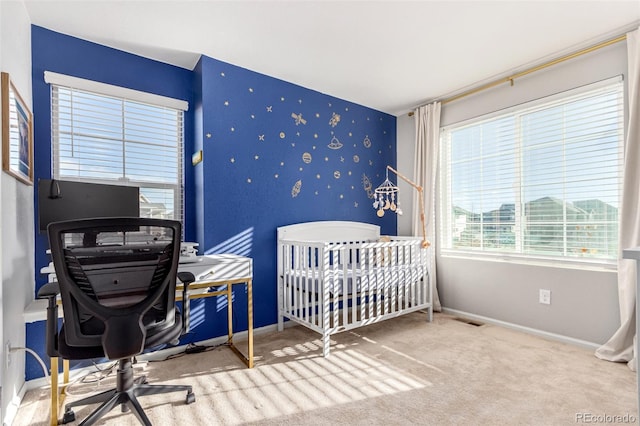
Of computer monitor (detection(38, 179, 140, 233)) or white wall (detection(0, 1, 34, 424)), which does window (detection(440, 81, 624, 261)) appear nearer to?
computer monitor (detection(38, 179, 140, 233))

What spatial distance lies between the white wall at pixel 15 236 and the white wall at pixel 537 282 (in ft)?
10.8

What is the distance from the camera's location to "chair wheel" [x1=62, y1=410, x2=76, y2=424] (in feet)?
4.98

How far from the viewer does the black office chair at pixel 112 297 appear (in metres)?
1.28

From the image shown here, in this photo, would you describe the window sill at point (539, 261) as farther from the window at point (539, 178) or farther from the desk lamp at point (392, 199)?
the desk lamp at point (392, 199)

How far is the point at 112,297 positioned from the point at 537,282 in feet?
9.71

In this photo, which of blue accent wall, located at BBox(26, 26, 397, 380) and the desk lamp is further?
the desk lamp

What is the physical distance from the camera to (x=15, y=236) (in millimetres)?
1631

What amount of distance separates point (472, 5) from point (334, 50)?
0.94 metres

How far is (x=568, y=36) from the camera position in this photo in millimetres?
2246

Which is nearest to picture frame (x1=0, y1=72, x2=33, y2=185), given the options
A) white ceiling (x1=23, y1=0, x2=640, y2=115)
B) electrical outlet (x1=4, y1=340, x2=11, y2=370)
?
white ceiling (x1=23, y1=0, x2=640, y2=115)

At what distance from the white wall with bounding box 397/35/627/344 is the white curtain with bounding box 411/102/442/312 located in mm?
118

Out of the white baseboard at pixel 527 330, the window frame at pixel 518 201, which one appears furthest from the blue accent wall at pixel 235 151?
the white baseboard at pixel 527 330

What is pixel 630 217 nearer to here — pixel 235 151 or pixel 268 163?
pixel 268 163

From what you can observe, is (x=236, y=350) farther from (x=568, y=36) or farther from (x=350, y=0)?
(x=568, y=36)
